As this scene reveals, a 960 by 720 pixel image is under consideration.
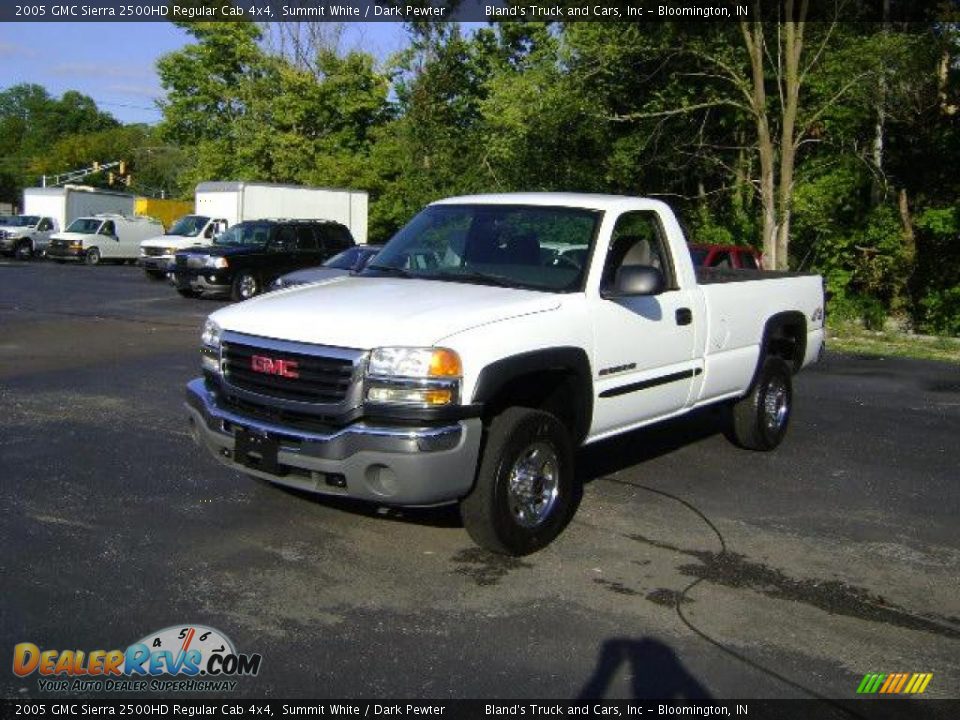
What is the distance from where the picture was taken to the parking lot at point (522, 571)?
4195mm

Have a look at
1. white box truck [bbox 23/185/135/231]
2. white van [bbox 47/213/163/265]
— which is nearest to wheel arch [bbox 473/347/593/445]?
white van [bbox 47/213/163/265]

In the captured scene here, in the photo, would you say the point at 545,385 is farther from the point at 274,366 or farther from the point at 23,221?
the point at 23,221

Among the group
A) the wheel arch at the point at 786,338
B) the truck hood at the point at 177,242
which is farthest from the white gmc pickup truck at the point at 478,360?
the truck hood at the point at 177,242

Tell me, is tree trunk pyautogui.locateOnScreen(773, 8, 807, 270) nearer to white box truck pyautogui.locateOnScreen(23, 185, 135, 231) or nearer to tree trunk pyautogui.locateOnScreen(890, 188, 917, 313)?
tree trunk pyautogui.locateOnScreen(890, 188, 917, 313)

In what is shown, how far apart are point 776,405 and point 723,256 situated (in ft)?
28.5

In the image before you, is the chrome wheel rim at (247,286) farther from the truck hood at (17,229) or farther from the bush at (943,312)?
the truck hood at (17,229)

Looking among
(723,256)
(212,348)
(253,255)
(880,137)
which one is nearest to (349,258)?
(253,255)

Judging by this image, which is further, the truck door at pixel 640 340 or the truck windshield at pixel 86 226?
the truck windshield at pixel 86 226

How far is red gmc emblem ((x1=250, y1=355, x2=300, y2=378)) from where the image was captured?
17.1 feet

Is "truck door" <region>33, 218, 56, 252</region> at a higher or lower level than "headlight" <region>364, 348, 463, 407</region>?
higher

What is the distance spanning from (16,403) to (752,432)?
644 cm

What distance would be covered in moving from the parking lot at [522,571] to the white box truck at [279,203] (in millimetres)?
21557

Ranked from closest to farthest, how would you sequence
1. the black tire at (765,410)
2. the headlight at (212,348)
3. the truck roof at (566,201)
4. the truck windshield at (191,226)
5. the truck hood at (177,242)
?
the headlight at (212,348) → the truck roof at (566,201) → the black tire at (765,410) → the truck hood at (177,242) → the truck windshield at (191,226)

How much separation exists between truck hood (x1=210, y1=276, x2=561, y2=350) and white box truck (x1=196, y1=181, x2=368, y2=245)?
2468cm
